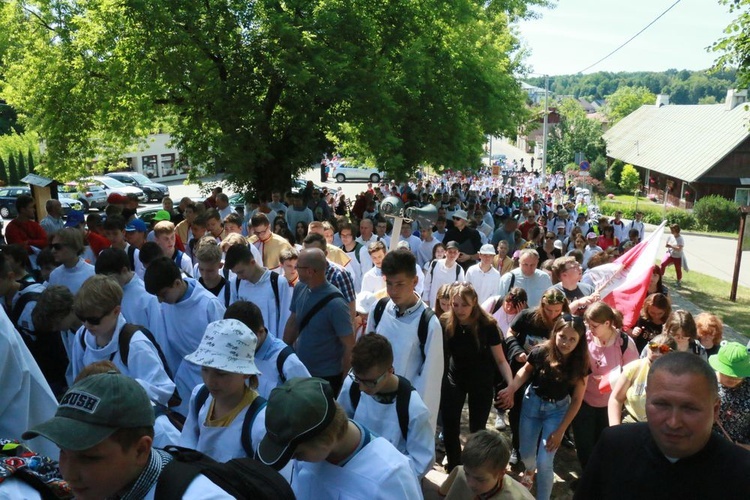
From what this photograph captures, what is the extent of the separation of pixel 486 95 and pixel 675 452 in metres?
17.1

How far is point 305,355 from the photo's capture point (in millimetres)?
5031

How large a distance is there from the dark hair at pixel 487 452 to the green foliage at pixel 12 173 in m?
38.4

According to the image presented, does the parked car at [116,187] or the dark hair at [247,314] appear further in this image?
the parked car at [116,187]

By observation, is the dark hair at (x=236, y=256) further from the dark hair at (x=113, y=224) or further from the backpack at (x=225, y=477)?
the backpack at (x=225, y=477)

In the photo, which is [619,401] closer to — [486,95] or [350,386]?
[350,386]

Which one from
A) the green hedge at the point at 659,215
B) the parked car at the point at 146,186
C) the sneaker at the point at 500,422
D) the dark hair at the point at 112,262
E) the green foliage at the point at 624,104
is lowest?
the green hedge at the point at 659,215

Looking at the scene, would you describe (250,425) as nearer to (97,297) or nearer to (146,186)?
(97,297)

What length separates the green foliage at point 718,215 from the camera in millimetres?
40312

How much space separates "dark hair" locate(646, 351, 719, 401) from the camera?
93.4 inches

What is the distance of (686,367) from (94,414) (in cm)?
203

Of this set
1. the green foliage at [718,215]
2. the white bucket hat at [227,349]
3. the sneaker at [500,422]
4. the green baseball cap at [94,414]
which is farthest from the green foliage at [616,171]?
the green baseball cap at [94,414]

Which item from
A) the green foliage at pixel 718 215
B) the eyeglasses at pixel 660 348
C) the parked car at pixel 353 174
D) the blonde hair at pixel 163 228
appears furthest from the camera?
the parked car at pixel 353 174

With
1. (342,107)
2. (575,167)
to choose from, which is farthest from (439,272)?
(575,167)

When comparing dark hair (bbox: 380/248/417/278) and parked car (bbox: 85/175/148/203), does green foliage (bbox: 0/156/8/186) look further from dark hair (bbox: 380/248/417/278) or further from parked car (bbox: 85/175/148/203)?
dark hair (bbox: 380/248/417/278)
